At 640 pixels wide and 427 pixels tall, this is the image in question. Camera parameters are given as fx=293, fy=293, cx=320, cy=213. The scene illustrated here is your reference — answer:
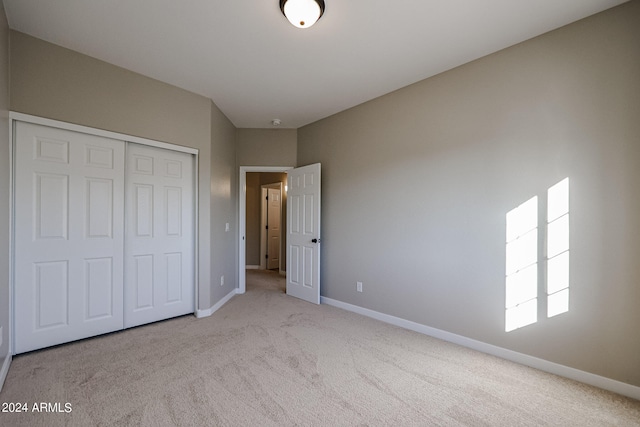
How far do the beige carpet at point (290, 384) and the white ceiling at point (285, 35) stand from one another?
2.62 meters

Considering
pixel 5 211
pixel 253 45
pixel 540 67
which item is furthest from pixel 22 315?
pixel 540 67

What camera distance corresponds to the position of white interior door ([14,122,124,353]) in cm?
240

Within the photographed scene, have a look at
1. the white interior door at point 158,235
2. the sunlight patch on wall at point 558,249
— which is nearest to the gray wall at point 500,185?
the sunlight patch on wall at point 558,249

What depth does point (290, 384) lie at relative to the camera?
2.05 m

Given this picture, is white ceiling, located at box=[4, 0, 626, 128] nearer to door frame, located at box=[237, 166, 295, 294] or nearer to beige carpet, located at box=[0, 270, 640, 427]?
door frame, located at box=[237, 166, 295, 294]

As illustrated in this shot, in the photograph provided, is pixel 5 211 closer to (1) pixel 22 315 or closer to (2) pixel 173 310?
(1) pixel 22 315

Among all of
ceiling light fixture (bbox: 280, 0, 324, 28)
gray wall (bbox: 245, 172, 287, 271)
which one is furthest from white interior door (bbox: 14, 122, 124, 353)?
gray wall (bbox: 245, 172, 287, 271)

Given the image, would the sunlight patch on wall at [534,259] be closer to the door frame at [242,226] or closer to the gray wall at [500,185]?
the gray wall at [500,185]

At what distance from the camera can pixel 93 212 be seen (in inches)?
108

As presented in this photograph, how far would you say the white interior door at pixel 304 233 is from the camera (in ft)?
13.5

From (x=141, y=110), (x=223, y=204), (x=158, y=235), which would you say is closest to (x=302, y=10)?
(x=141, y=110)

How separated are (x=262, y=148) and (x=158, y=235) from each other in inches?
83.3

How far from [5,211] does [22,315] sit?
892 millimetres

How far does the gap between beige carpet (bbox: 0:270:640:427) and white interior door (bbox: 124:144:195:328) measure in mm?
371
